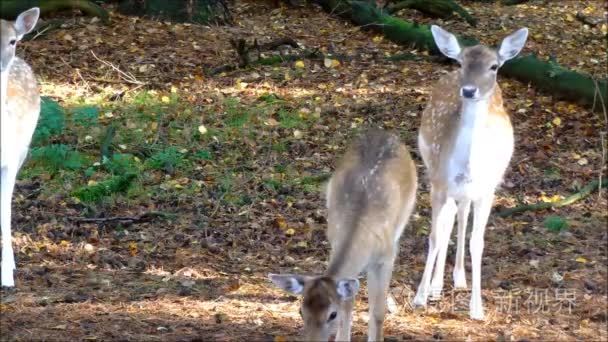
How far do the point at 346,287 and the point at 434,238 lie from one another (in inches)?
80.7

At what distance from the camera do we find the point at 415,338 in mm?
6391

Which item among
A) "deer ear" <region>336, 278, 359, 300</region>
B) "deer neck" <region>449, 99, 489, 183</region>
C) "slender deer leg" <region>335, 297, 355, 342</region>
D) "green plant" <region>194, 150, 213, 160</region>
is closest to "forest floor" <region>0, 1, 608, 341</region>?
"green plant" <region>194, 150, 213, 160</region>

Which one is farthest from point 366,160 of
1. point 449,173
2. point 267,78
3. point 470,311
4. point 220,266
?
point 267,78

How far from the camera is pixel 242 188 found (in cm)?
946

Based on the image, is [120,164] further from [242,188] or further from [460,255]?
[460,255]

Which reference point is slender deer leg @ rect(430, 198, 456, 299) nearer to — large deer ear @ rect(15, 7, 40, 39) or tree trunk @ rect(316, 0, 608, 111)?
large deer ear @ rect(15, 7, 40, 39)

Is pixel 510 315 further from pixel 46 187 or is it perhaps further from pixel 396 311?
pixel 46 187

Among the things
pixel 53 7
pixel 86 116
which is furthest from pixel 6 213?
pixel 53 7

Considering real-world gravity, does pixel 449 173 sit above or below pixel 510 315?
above

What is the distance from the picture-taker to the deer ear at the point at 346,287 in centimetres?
529

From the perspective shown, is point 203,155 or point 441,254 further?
point 203,155

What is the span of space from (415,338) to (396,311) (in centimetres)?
59

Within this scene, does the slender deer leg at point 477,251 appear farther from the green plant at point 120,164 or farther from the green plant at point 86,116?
the green plant at point 86,116

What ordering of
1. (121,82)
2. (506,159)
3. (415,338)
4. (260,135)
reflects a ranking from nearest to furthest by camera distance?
(415,338), (506,159), (260,135), (121,82)
